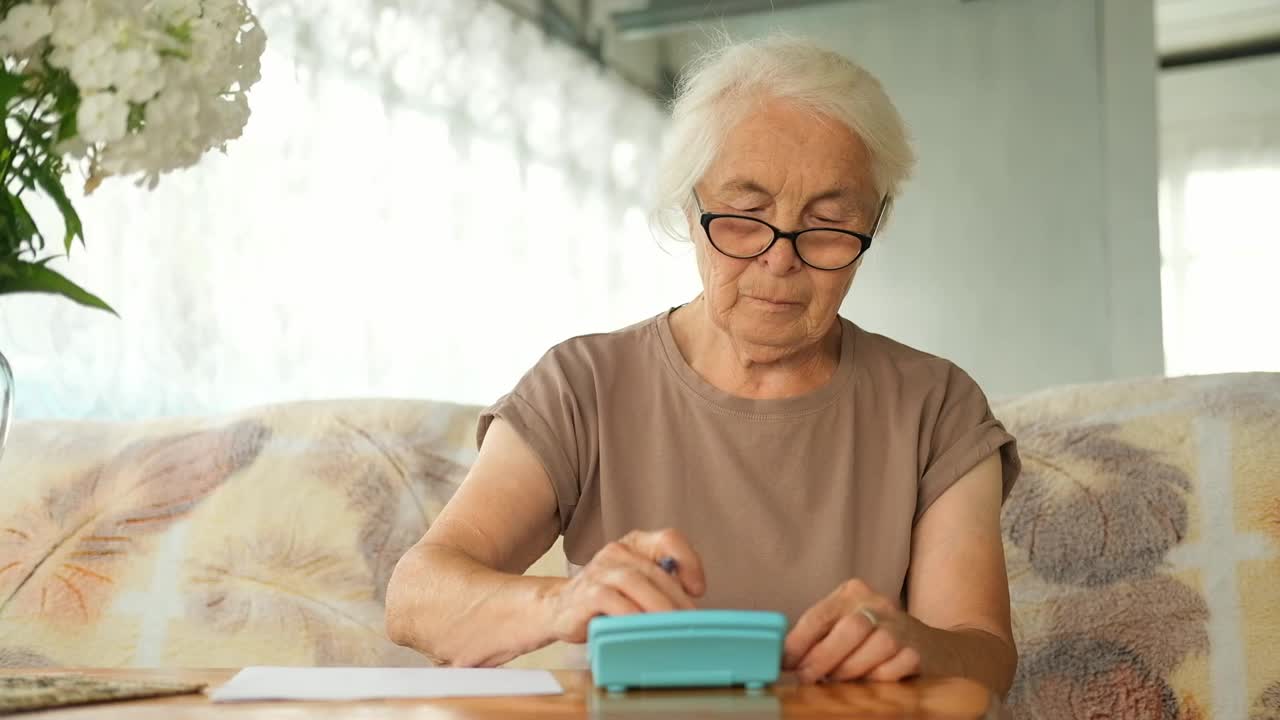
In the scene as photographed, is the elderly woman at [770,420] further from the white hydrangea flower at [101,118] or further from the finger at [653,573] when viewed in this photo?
the white hydrangea flower at [101,118]

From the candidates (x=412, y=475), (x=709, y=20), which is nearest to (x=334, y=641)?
(x=412, y=475)

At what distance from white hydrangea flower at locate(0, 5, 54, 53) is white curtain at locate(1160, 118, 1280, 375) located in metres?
5.22

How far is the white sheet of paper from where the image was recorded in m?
0.80

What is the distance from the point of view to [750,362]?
142 cm

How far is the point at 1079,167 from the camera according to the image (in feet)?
10.5

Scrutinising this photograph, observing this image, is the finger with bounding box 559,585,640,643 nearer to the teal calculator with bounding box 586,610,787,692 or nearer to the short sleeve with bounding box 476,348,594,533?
the teal calculator with bounding box 586,610,787,692

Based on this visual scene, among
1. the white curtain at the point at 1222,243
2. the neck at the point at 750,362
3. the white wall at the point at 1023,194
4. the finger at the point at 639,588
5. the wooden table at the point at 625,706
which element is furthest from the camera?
the white curtain at the point at 1222,243

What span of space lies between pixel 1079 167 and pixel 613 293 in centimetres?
124

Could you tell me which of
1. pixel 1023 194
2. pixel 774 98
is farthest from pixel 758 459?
pixel 1023 194

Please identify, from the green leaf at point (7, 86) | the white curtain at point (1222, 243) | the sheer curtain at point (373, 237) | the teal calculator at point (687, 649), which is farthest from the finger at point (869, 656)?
the white curtain at point (1222, 243)

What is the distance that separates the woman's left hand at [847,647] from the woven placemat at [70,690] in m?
0.40

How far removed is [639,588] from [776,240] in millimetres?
536

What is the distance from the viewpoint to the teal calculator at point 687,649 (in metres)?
0.79

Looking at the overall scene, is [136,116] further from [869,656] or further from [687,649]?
[869,656]
